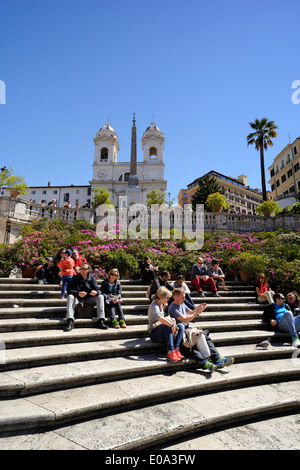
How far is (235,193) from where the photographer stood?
3292 inches

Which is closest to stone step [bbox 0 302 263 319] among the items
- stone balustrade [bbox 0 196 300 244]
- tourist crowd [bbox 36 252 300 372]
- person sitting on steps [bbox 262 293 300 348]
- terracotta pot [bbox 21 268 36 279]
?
tourist crowd [bbox 36 252 300 372]

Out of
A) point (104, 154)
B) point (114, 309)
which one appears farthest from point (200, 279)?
point (104, 154)

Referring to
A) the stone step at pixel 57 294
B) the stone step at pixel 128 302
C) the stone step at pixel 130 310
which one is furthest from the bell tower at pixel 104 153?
the stone step at pixel 130 310

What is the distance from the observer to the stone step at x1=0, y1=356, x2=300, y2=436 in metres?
2.95

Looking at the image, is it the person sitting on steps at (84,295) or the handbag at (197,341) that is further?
the person sitting on steps at (84,295)

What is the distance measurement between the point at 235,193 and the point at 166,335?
84.1 m

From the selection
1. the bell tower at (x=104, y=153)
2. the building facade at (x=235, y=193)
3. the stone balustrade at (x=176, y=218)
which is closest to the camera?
the stone balustrade at (x=176, y=218)

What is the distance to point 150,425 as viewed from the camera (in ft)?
10.2

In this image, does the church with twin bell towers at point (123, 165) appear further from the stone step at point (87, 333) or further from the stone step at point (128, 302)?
the stone step at point (87, 333)

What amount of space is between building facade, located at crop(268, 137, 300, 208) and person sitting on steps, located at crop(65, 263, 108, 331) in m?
40.6

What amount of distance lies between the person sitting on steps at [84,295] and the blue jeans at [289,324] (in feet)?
13.5

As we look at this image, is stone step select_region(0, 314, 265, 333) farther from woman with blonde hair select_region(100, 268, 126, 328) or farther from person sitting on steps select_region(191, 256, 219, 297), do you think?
person sitting on steps select_region(191, 256, 219, 297)

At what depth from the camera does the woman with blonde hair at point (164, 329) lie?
4.65m
